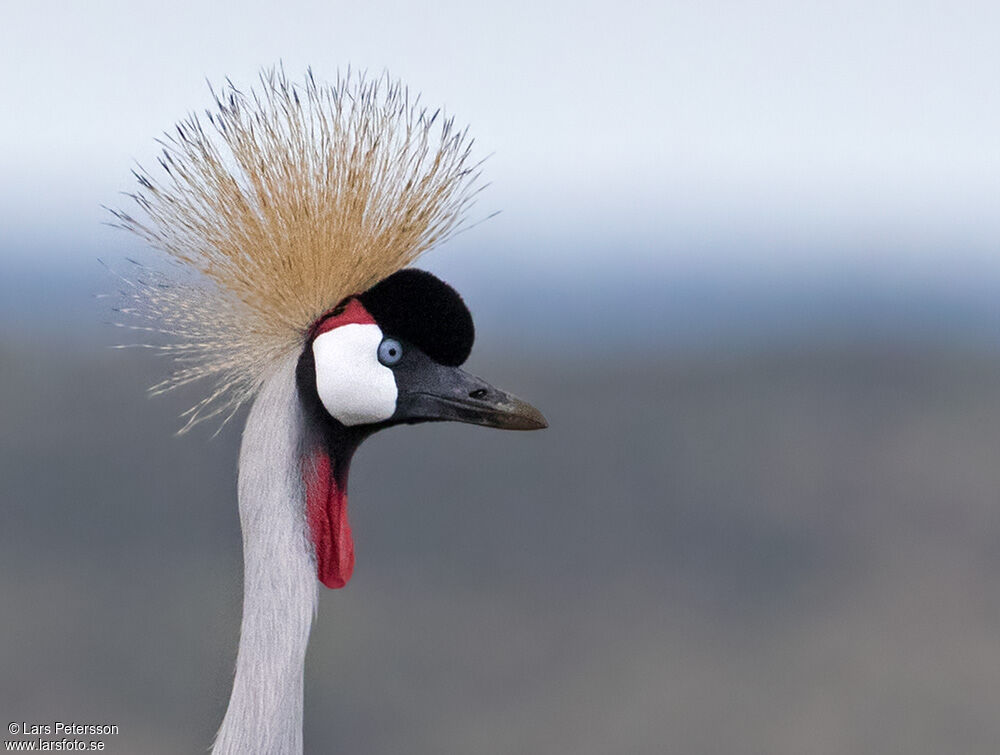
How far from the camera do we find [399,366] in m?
1.43

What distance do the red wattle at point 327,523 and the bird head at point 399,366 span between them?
0.19 feet

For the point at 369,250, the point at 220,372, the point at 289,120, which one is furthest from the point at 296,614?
the point at 289,120

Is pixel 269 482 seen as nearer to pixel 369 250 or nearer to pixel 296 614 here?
pixel 296 614

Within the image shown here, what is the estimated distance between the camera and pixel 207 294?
142cm

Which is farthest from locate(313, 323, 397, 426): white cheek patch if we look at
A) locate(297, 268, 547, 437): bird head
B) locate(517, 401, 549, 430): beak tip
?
locate(517, 401, 549, 430): beak tip

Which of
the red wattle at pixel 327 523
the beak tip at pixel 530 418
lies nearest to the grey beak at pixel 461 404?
the beak tip at pixel 530 418

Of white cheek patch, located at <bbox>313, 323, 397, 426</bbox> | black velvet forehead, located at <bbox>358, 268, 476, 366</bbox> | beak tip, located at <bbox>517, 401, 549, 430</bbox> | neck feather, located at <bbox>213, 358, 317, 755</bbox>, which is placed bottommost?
neck feather, located at <bbox>213, 358, 317, 755</bbox>

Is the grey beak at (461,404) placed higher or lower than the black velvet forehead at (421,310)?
lower

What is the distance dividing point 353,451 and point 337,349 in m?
0.15

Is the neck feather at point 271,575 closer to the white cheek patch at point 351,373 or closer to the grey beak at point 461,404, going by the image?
the white cheek patch at point 351,373

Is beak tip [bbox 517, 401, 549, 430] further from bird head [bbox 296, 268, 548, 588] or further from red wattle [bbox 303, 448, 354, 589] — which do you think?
red wattle [bbox 303, 448, 354, 589]

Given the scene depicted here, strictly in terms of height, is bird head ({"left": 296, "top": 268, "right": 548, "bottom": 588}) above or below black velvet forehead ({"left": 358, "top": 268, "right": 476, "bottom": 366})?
below

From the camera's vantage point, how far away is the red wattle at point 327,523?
4.58ft

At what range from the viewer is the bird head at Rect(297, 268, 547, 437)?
1384mm
